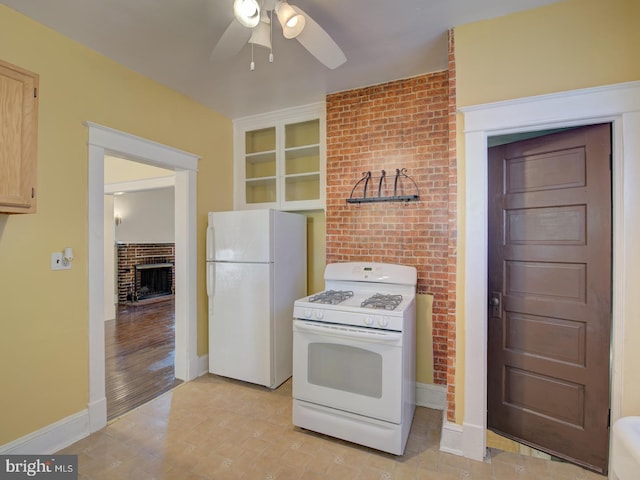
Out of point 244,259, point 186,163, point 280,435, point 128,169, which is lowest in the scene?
point 280,435

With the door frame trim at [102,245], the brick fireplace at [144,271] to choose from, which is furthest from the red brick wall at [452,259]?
the brick fireplace at [144,271]

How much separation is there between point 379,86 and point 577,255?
2.00 m

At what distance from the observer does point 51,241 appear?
2049 millimetres

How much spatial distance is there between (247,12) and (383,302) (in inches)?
71.5

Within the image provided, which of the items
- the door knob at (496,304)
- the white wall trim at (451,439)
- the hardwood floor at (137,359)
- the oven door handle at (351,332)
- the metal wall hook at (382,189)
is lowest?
the hardwood floor at (137,359)

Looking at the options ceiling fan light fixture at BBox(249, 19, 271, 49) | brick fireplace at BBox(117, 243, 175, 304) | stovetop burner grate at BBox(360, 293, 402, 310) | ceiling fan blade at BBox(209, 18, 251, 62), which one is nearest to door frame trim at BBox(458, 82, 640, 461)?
stovetop burner grate at BBox(360, 293, 402, 310)

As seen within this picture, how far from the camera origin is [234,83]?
2764mm

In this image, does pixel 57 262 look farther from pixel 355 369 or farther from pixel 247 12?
pixel 355 369

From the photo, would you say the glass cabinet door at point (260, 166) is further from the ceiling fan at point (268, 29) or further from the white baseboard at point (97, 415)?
the white baseboard at point (97, 415)

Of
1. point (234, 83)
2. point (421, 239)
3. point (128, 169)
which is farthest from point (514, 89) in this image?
point (128, 169)

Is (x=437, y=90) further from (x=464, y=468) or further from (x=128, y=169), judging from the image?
(x=128, y=169)

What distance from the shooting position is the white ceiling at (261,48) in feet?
6.05

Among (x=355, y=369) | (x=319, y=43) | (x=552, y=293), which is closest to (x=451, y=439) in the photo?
(x=355, y=369)

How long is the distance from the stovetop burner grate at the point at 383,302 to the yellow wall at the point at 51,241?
199cm
